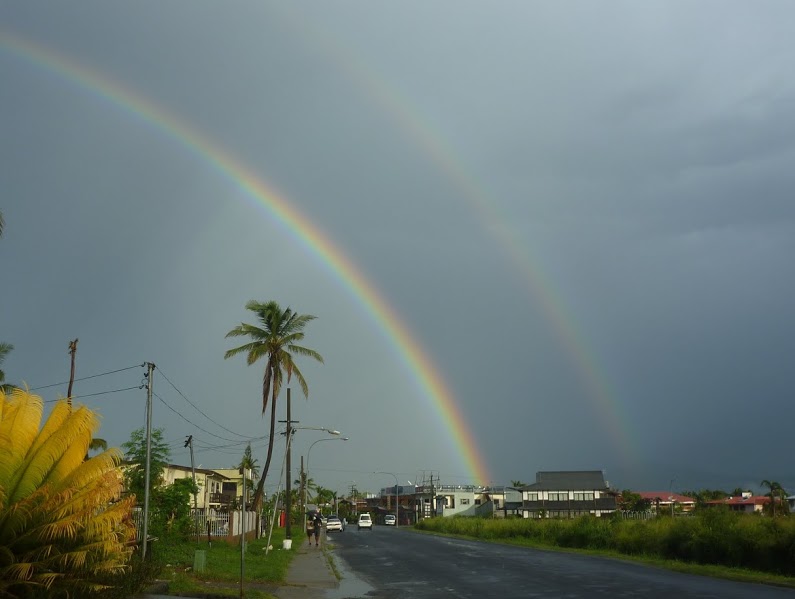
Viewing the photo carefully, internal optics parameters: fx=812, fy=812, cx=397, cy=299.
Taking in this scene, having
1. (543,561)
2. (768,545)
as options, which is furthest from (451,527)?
(768,545)

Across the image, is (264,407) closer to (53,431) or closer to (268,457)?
(268,457)

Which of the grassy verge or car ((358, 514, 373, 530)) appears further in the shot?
car ((358, 514, 373, 530))

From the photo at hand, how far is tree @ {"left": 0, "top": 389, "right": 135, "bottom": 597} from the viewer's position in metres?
12.8

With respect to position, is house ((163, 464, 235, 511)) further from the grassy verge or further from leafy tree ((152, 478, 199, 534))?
leafy tree ((152, 478, 199, 534))

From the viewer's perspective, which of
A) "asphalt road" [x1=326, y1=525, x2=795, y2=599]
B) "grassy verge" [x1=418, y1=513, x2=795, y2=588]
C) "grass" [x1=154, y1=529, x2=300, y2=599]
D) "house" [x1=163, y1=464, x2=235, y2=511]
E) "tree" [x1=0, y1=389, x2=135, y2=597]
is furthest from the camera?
"house" [x1=163, y1=464, x2=235, y2=511]

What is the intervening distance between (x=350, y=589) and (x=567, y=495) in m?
94.4

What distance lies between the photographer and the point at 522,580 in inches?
957

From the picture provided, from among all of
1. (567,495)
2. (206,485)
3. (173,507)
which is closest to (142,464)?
(173,507)

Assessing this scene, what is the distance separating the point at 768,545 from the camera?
28.0 metres

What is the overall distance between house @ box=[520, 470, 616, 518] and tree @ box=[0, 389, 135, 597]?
305ft

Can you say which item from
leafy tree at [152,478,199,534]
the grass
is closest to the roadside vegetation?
the grass

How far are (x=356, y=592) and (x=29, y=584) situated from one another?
1078cm

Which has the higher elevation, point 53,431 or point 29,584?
point 53,431

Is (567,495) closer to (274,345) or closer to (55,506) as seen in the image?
(274,345)
